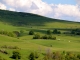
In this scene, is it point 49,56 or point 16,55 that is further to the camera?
point 49,56

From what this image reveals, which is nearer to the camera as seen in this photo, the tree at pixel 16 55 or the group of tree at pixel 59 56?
the tree at pixel 16 55

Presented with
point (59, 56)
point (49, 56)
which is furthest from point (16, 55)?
point (59, 56)

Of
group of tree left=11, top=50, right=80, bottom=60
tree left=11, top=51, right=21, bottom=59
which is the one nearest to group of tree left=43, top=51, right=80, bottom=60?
group of tree left=11, top=50, right=80, bottom=60

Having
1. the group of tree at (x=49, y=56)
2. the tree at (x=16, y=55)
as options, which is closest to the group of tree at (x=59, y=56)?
the group of tree at (x=49, y=56)

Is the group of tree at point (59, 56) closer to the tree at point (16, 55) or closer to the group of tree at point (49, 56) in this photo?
the group of tree at point (49, 56)

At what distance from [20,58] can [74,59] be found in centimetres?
2491

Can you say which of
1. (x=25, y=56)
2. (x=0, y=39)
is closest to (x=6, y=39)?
(x=0, y=39)

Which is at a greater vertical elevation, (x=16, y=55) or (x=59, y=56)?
(x=16, y=55)

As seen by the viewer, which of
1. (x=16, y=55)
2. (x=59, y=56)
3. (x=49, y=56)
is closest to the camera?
(x=16, y=55)

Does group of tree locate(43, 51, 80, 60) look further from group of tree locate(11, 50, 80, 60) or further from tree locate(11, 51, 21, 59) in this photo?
tree locate(11, 51, 21, 59)

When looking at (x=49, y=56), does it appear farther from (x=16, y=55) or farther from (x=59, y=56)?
(x=16, y=55)

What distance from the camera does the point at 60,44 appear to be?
18075 cm

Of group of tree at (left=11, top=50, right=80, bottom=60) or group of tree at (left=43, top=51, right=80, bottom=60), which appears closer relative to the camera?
group of tree at (left=11, top=50, right=80, bottom=60)

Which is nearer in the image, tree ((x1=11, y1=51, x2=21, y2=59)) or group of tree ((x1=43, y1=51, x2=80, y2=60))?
tree ((x1=11, y1=51, x2=21, y2=59))
